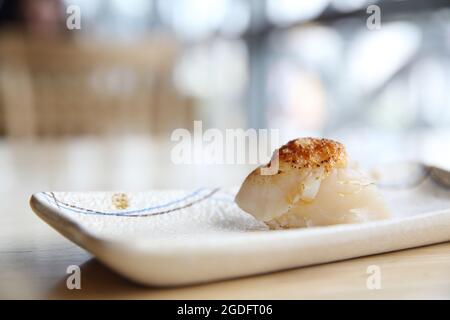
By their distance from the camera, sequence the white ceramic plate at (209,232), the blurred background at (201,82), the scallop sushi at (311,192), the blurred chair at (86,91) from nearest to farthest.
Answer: the white ceramic plate at (209,232) → the scallop sushi at (311,192) → the blurred background at (201,82) → the blurred chair at (86,91)

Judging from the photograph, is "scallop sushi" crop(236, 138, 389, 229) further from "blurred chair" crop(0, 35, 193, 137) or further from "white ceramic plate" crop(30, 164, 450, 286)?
"blurred chair" crop(0, 35, 193, 137)

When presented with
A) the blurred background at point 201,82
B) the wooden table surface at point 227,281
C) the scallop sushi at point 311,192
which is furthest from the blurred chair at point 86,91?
A: the scallop sushi at point 311,192

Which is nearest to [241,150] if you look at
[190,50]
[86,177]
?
[86,177]

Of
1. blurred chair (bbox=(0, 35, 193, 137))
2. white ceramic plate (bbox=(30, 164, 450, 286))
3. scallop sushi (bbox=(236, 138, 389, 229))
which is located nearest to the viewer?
white ceramic plate (bbox=(30, 164, 450, 286))

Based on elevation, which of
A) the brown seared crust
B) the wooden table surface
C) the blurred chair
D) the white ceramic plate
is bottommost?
the wooden table surface

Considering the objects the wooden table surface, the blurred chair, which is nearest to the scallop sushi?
the wooden table surface

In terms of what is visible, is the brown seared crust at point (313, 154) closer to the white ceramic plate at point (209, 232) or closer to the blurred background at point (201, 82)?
the white ceramic plate at point (209, 232)
